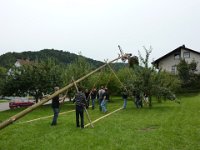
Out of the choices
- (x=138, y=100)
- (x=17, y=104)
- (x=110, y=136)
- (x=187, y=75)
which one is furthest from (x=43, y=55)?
(x=110, y=136)

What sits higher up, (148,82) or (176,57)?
(176,57)

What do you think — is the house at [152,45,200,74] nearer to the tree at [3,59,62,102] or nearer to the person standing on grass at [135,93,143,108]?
the tree at [3,59,62,102]

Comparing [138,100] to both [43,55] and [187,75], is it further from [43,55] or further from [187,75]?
[43,55]

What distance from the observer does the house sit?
66312 millimetres

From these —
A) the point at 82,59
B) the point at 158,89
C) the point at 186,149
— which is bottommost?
the point at 186,149

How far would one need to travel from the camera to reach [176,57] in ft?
226

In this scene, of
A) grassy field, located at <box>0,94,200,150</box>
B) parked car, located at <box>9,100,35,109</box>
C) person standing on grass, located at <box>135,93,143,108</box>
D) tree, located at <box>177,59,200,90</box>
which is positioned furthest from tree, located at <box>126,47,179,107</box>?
tree, located at <box>177,59,200,90</box>

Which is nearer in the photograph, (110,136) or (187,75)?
(110,136)

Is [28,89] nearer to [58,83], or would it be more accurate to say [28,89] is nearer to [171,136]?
[58,83]

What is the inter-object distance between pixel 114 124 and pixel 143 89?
10.4 meters

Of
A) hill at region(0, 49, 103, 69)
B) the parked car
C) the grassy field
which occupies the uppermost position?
hill at region(0, 49, 103, 69)

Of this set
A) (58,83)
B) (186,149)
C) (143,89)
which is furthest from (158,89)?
(186,149)

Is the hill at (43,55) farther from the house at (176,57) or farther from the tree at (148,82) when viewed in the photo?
the tree at (148,82)

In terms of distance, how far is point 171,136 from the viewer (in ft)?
44.0
